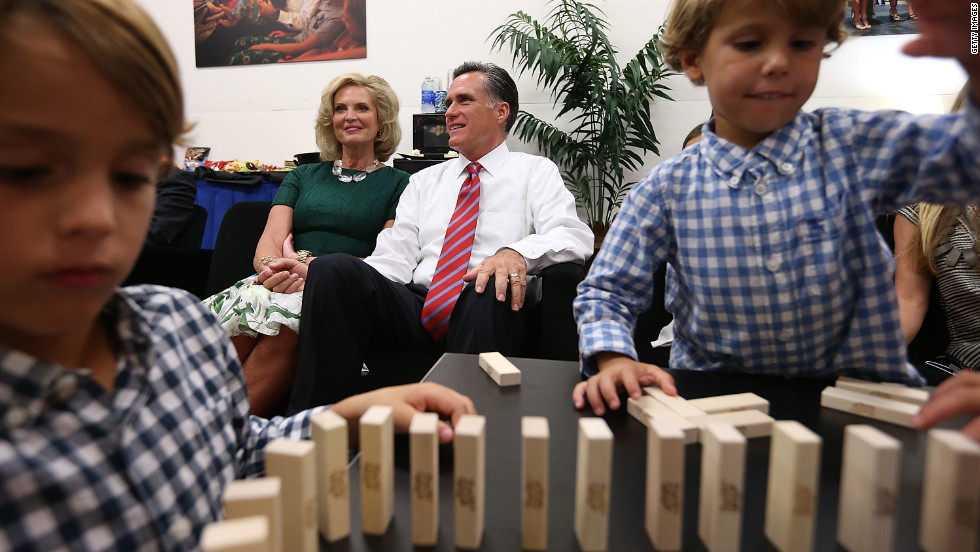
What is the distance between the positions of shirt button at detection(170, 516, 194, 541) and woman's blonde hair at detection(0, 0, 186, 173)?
1.14 feet

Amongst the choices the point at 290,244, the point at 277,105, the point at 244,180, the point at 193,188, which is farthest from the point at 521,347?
the point at 277,105

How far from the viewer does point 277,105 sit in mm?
5039

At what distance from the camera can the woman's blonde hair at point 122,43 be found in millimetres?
497

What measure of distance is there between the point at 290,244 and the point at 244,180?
127 cm

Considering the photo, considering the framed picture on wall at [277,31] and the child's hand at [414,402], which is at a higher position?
the framed picture on wall at [277,31]

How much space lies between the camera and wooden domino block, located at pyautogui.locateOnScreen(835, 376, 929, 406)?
2.65 ft

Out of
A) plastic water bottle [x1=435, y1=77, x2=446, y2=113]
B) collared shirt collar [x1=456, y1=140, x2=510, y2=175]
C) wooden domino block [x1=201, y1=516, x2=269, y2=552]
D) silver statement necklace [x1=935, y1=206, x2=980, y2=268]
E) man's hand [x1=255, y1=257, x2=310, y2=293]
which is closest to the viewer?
wooden domino block [x1=201, y1=516, x2=269, y2=552]

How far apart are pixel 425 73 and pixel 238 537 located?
4.65m

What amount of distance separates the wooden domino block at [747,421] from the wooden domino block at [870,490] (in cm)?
22

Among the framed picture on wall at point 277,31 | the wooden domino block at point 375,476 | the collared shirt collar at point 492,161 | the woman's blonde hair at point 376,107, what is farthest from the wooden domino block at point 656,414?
Result: the framed picture on wall at point 277,31

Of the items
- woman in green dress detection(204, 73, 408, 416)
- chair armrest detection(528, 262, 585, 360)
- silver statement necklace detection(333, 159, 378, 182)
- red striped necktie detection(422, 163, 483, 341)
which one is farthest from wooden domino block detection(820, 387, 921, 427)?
silver statement necklace detection(333, 159, 378, 182)

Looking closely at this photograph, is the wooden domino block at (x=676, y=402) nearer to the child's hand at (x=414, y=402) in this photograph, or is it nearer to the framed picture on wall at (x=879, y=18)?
the child's hand at (x=414, y=402)

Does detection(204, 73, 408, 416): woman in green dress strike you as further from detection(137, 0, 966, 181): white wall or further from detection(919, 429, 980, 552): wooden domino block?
detection(919, 429, 980, 552): wooden domino block

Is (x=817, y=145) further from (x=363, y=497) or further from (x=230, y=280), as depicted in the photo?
(x=230, y=280)
